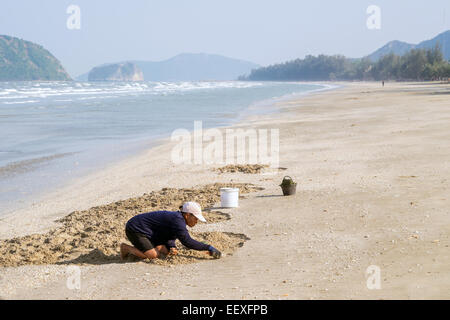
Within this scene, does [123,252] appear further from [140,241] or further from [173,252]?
[173,252]

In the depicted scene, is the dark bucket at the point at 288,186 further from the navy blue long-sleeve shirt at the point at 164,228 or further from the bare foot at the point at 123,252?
the bare foot at the point at 123,252

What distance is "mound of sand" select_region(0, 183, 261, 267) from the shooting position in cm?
768

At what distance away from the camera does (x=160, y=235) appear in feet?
24.4

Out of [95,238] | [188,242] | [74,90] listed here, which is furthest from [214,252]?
[74,90]

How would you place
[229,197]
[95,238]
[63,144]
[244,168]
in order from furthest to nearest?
[63,144], [244,168], [229,197], [95,238]

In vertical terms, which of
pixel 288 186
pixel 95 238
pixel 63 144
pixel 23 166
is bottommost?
pixel 95 238

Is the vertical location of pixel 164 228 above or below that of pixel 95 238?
above

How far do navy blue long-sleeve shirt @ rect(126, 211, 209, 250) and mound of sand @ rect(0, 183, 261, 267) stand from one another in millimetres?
271

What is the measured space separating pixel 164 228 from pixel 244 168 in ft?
21.5

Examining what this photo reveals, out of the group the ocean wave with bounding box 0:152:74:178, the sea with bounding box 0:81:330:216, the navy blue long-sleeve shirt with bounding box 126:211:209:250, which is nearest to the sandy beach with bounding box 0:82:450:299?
the navy blue long-sleeve shirt with bounding box 126:211:209:250

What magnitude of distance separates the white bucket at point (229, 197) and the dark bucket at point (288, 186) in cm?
106

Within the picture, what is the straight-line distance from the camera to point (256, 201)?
34.8 ft
